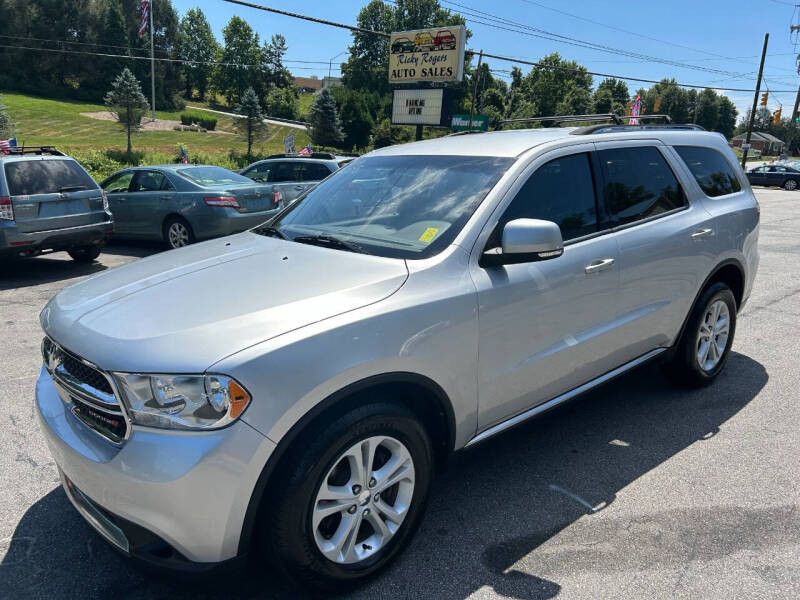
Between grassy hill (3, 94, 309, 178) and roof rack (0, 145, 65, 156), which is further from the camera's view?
grassy hill (3, 94, 309, 178)

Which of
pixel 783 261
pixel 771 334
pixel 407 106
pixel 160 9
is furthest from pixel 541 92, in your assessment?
pixel 771 334

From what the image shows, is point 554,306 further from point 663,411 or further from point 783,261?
point 783,261

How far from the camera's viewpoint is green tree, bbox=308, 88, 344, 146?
5383 centimetres

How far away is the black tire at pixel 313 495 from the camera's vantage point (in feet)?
6.84

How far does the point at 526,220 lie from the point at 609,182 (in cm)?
112

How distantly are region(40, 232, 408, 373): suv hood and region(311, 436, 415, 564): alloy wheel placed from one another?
0.58 meters

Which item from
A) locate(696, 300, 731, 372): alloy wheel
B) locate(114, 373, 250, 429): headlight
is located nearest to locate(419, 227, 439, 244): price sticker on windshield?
locate(114, 373, 250, 429): headlight

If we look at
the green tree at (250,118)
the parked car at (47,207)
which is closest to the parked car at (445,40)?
the parked car at (47,207)

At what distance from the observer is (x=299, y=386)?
2051mm

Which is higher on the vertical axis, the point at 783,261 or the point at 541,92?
the point at 541,92

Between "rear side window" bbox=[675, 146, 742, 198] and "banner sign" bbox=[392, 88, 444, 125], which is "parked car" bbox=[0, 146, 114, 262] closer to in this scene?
"rear side window" bbox=[675, 146, 742, 198]

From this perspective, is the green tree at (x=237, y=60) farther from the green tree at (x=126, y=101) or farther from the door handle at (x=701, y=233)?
the door handle at (x=701, y=233)

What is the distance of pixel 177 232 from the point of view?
33.2 feet

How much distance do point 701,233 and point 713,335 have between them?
867 millimetres
